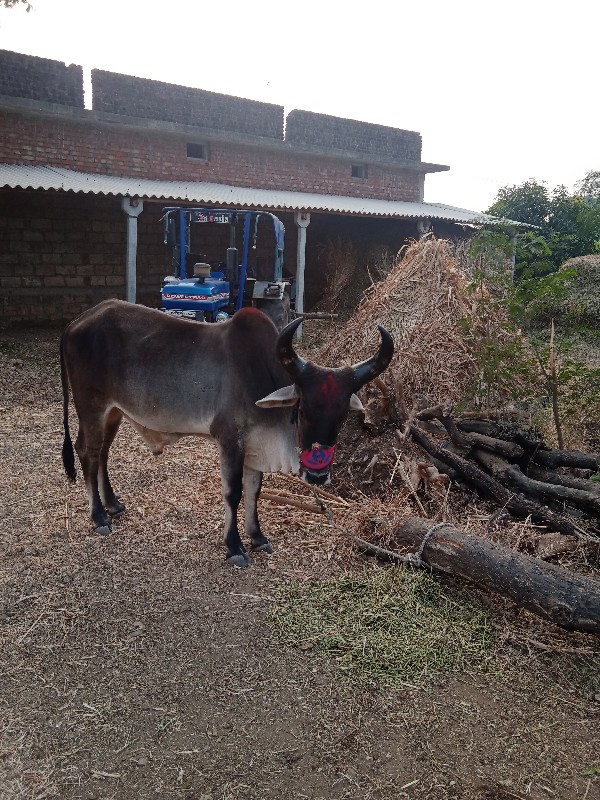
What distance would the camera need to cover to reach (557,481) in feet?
16.7

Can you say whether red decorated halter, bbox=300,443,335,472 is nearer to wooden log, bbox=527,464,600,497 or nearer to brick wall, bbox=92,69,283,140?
wooden log, bbox=527,464,600,497

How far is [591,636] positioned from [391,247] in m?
15.1

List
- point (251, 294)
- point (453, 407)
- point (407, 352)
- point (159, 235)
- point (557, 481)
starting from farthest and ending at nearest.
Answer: point (159, 235)
point (251, 294)
point (407, 352)
point (453, 407)
point (557, 481)

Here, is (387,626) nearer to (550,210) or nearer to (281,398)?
(281,398)

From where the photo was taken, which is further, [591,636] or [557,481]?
[557,481]

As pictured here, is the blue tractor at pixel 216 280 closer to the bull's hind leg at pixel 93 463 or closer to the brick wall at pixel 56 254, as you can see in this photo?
the brick wall at pixel 56 254

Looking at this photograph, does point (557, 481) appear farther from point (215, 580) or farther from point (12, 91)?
point (12, 91)

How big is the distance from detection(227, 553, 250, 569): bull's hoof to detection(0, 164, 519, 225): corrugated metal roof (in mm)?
8208

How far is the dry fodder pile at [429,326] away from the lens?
20.8 feet

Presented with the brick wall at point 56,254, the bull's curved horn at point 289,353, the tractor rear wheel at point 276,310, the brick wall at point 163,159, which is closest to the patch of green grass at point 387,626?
the bull's curved horn at point 289,353

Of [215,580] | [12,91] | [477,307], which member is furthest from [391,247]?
[215,580]

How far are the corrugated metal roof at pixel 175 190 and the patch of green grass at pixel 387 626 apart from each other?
827 centimetres

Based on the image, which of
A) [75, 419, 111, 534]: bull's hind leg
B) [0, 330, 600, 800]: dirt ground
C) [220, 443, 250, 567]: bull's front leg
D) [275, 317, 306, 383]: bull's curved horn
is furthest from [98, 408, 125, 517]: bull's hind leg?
[275, 317, 306, 383]: bull's curved horn

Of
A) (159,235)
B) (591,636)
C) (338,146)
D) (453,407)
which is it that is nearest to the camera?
(591,636)
